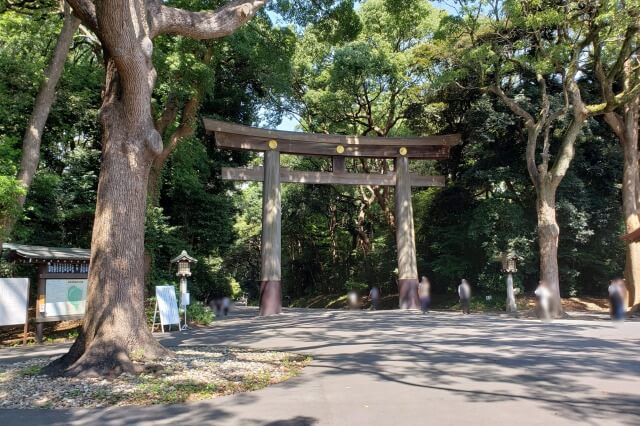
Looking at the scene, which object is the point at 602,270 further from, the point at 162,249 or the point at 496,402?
the point at 496,402

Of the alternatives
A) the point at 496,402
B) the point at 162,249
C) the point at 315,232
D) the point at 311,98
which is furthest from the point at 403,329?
the point at 315,232

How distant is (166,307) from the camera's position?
1484cm

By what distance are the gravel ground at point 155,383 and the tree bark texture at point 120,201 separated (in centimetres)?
41

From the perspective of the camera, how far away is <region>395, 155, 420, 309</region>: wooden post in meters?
22.2

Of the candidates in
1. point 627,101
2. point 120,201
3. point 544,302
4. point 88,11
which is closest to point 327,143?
point 544,302

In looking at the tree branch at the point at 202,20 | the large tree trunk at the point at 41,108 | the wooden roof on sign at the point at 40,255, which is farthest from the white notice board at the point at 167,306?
the tree branch at the point at 202,20

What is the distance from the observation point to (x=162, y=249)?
21203 mm

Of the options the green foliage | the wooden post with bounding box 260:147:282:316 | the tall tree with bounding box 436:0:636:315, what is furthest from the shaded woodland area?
the wooden post with bounding box 260:147:282:316

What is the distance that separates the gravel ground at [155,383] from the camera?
605 centimetres

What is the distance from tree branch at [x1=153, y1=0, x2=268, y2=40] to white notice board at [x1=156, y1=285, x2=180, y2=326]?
8.10m

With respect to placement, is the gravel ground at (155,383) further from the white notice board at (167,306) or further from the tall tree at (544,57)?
the tall tree at (544,57)

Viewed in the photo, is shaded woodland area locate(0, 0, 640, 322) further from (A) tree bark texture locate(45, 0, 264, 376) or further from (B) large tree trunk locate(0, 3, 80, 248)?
(A) tree bark texture locate(45, 0, 264, 376)

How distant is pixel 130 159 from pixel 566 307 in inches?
854

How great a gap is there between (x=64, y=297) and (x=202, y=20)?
9200 mm
